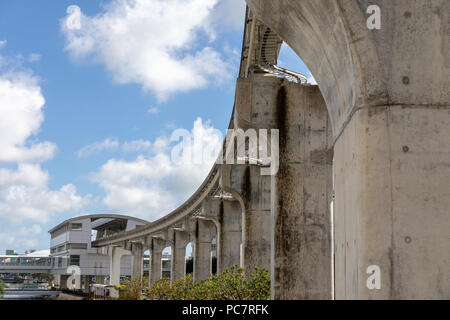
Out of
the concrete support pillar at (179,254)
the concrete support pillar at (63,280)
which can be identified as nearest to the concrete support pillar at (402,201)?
the concrete support pillar at (179,254)

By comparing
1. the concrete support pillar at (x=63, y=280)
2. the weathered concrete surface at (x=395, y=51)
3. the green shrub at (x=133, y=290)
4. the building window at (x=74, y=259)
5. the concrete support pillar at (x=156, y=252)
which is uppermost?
the weathered concrete surface at (x=395, y=51)

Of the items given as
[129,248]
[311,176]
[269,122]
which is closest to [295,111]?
[269,122]

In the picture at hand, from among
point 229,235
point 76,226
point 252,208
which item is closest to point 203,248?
point 229,235

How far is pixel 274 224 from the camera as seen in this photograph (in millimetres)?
14781

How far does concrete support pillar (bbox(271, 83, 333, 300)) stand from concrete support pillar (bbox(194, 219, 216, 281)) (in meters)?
36.8

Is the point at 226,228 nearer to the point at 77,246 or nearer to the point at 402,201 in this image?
the point at 402,201

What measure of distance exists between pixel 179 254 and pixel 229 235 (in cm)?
2553

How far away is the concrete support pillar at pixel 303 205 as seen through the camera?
47.0 ft

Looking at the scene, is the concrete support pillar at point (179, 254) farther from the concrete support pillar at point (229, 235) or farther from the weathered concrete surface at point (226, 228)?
the concrete support pillar at point (229, 235)

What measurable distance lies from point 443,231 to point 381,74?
2085mm

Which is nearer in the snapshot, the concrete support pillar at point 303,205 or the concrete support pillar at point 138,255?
the concrete support pillar at point 303,205

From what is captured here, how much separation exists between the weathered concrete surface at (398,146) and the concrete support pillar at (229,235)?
2923 centimetres
